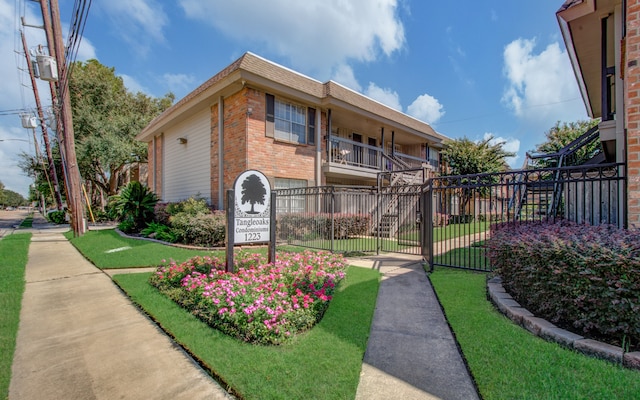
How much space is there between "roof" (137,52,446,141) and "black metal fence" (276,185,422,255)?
4002 mm

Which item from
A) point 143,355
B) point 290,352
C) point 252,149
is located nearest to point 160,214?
point 252,149

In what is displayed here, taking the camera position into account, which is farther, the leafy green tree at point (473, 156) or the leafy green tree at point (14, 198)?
the leafy green tree at point (14, 198)

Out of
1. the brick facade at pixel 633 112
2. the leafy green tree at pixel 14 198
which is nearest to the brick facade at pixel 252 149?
the brick facade at pixel 633 112

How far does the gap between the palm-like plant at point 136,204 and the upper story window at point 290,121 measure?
6776mm

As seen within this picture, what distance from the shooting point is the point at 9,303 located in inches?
181

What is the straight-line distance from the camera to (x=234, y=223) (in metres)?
5.14

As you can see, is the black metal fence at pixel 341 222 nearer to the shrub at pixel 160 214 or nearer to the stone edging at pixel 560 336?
the stone edging at pixel 560 336

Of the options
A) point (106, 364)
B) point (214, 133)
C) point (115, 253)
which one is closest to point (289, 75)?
point (214, 133)

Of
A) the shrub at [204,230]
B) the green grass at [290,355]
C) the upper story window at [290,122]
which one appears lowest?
the green grass at [290,355]

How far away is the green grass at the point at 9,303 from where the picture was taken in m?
2.84

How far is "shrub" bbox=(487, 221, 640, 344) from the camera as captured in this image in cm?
270

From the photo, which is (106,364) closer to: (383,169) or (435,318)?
(435,318)

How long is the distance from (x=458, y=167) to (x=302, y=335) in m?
17.2

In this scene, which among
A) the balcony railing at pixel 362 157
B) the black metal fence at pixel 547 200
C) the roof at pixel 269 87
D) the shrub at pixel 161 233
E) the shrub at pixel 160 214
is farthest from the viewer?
the balcony railing at pixel 362 157
